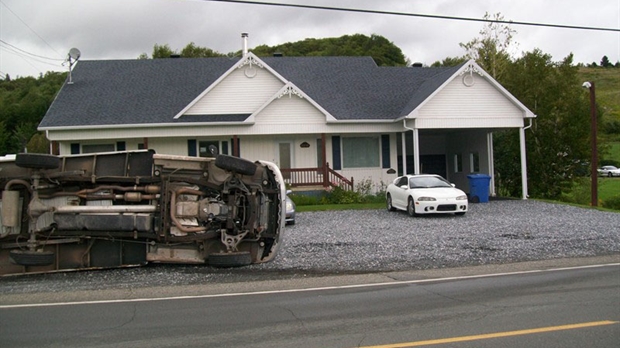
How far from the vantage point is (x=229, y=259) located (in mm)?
10414

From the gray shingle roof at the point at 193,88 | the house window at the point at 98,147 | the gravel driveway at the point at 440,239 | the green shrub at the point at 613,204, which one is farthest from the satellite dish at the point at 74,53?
the green shrub at the point at 613,204

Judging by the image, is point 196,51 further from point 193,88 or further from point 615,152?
point 615,152

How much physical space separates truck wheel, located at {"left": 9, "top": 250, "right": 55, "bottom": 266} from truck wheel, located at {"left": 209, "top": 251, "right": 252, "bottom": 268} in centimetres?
275

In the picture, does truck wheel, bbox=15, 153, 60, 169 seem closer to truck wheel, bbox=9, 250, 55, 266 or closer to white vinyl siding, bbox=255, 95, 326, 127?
truck wheel, bbox=9, 250, 55, 266

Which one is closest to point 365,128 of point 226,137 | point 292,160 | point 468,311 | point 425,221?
point 292,160

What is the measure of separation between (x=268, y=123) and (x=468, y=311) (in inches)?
768

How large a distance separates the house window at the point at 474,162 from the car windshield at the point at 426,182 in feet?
31.6

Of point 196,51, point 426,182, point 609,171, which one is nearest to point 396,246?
point 426,182

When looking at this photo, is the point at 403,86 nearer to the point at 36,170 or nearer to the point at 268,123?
the point at 268,123

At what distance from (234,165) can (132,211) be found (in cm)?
194

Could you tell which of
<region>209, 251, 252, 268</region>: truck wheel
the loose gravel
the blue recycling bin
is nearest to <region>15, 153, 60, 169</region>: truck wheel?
the loose gravel

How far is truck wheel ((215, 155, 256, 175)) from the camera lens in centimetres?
1042

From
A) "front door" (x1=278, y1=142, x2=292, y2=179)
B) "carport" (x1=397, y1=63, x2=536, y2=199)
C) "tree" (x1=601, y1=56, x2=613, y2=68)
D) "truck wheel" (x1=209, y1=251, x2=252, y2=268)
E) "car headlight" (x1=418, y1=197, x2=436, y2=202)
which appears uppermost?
"tree" (x1=601, y1=56, x2=613, y2=68)

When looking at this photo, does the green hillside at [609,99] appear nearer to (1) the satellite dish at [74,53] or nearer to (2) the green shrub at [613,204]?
(2) the green shrub at [613,204]
